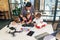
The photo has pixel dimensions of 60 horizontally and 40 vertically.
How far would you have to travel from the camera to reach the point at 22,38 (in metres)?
1.56

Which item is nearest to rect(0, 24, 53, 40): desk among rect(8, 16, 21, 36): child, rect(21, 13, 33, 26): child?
rect(8, 16, 21, 36): child

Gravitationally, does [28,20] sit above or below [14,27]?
above

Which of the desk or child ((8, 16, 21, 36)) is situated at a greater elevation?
child ((8, 16, 21, 36))

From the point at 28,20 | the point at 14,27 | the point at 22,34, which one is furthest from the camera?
the point at 28,20

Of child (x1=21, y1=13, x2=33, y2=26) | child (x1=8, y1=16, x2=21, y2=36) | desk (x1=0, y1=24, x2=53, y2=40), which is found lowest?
desk (x1=0, y1=24, x2=53, y2=40)

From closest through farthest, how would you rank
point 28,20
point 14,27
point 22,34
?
point 22,34
point 14,27
point 28,20

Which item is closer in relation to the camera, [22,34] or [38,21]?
[22,34]

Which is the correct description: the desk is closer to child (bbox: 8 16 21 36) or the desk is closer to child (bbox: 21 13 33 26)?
child (bbox: 8 16 21 36)

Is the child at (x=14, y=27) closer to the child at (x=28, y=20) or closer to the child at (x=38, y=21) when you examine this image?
the child at (x=28, y=20)

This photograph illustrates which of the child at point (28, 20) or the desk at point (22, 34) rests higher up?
the child at point (28, 20)

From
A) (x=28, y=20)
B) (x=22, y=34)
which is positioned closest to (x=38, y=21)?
(x=28, y=20)

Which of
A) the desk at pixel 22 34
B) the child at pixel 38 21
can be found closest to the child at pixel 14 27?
the desk at pixel 22 34

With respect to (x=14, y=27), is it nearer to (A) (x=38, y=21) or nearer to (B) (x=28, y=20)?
(B) (x=28, y=20)

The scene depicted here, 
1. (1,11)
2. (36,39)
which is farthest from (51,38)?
(1,11)
